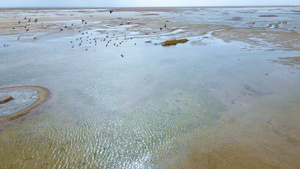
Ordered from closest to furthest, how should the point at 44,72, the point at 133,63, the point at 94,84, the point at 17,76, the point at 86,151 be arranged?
1. the point at 86,151
2. the point at 94,84
3. the point at 17,76
4. the point at 44,72
5. the point at 133,63

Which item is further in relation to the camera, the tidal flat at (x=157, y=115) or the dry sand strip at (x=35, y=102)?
the dry sand strip at (x=35, y=102)

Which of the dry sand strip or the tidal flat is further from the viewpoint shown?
the dry sand strip

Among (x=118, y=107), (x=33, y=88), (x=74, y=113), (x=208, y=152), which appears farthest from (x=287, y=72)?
(x=33, y=88)

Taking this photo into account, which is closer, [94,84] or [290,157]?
[290,157]

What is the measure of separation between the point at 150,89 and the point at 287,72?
7.71 metres

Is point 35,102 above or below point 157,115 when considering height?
above

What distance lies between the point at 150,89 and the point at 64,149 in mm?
4496

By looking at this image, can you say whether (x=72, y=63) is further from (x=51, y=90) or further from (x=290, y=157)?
(x=290, y=157)

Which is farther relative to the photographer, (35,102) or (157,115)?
(35,102)

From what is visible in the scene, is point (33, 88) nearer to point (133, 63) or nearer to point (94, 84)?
point (94, 84)

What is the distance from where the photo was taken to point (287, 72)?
10.2 meters

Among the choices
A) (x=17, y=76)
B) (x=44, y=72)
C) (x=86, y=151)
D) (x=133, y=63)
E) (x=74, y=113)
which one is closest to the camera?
(x=86, y=151)

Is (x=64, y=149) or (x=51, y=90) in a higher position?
(x=51, y=90)

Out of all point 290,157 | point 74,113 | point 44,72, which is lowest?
point 290,157
